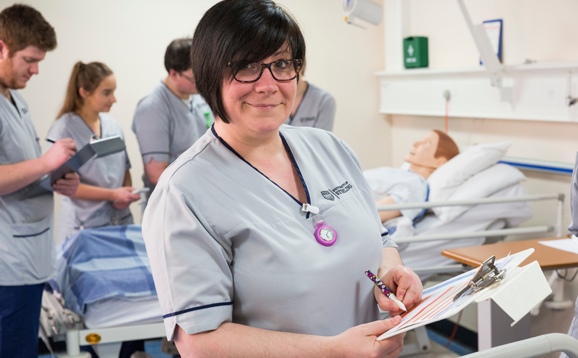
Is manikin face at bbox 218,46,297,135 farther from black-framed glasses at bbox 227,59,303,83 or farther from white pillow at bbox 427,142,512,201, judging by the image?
white pillow at bbox 427,142,512,201

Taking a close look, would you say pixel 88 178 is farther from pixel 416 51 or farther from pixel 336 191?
pixel 416 51

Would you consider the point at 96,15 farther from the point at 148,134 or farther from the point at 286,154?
the point at 286,154

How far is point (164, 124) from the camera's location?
8.90 ft

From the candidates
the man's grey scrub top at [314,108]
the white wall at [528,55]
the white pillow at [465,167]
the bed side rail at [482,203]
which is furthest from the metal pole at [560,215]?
the man's grey scrub top at [314,108]

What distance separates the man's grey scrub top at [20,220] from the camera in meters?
1.90

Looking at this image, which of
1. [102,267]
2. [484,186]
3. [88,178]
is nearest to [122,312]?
[102,267]

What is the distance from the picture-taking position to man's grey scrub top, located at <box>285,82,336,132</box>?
300 cm

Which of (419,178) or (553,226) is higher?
(419,178)

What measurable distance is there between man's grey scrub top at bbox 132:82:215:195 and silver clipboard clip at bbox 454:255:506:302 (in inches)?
80.2

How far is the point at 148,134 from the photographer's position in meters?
2.68

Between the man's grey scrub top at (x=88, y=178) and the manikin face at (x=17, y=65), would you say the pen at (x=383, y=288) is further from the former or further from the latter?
the man's grey scrub top at (x=88, y=178)

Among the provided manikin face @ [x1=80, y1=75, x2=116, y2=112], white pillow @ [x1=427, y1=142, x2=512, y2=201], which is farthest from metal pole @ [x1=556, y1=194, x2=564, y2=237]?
manikin face @ [x1=80, y1=75, x2=116, y2=112]

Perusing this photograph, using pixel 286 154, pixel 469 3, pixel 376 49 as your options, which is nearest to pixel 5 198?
pixel 286 154

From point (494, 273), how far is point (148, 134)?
2.10 metres
